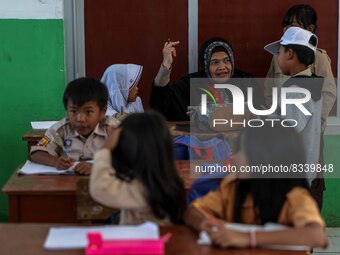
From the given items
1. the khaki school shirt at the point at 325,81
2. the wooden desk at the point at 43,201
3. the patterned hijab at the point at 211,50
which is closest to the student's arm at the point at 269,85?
the khaki school shirt at the point at 325,81

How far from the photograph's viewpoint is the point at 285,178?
6.40 feet

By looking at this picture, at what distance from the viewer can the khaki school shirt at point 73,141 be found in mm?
3014

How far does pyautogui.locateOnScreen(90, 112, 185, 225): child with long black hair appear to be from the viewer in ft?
6.59

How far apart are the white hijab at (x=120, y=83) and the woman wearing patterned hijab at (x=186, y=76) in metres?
0.18

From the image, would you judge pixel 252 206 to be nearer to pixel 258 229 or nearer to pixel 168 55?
pixel 258 229

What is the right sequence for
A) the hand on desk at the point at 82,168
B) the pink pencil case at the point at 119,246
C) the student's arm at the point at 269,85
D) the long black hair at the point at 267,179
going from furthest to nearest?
the student's arm at the point at 269,85
the hand on desk at the point at 82,168
the long black hair at the point at 267,179
the pink pencil case at the point at 119,246

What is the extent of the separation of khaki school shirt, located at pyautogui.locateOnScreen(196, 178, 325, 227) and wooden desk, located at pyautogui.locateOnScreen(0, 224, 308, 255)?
11 cm

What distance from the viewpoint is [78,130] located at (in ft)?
9.83

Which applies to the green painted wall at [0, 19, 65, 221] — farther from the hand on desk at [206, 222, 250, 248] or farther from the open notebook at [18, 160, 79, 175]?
the hand on desk at [206, 222, 250, 248]

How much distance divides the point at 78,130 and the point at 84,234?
3.85 feet

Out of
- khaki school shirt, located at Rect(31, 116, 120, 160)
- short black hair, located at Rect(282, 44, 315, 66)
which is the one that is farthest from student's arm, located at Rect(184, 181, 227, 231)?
short black hair, located at Rect(282, 44, 315, 66)

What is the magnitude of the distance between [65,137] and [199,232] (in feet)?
4.37

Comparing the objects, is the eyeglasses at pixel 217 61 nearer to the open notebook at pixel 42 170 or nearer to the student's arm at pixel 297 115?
the student's arm at pixel 297 115

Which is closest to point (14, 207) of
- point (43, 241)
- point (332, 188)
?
point (43, 241)
